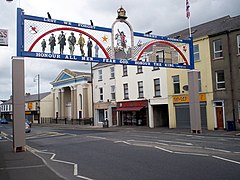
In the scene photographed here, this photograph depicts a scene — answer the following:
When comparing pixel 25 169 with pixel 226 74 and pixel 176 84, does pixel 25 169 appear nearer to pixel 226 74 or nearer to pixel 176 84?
pixel 226 74

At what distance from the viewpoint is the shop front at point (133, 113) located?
1428 inches

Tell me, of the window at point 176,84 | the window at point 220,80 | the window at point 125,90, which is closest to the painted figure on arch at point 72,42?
the window at point 220,80

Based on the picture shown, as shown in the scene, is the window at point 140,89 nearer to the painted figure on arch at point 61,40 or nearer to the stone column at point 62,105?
the painted figure on arch at point 61,40

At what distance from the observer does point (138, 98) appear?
36.8 metres

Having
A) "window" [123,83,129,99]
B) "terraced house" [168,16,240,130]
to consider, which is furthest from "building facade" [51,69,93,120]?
"terraced house" [168,16,240,130]

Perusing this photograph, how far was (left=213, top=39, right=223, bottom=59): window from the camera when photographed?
27.3 metres

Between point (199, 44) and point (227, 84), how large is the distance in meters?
5.10

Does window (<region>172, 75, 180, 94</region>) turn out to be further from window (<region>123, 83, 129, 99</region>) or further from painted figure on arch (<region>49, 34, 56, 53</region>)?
painted figure on arch (<region>49, 34, 56, 53</region>)

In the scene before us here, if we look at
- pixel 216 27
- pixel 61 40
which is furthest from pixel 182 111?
pixel 61 40

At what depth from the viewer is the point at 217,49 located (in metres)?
27.7

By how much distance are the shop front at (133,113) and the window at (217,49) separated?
429 inches

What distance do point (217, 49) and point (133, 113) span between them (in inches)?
587

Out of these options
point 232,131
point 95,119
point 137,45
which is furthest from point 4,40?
point 95,119

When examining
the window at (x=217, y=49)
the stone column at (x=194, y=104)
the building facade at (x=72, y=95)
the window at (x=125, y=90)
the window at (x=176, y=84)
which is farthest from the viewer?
the building facade at (x=72, y=95)
